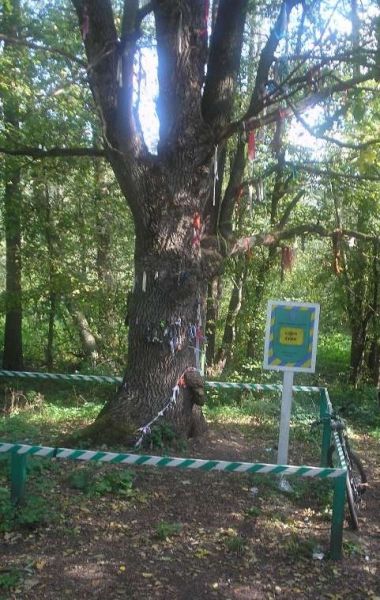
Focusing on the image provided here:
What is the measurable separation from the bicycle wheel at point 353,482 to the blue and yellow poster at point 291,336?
3.54ft


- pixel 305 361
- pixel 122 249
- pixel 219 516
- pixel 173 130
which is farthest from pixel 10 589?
pixel 122 249

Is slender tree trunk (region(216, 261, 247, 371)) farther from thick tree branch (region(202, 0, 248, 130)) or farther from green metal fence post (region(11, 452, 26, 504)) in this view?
green metal fence post (region(11, 452, 26, 504))

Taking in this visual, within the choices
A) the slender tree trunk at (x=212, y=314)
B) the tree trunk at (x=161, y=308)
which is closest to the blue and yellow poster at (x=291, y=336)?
the tree trunk at (x=161, y=308)

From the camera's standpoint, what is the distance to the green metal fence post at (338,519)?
14.4ft

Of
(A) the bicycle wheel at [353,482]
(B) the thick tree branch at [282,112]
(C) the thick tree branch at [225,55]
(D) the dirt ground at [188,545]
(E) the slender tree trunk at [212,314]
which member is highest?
(C) the thick tree branch at [225,55]

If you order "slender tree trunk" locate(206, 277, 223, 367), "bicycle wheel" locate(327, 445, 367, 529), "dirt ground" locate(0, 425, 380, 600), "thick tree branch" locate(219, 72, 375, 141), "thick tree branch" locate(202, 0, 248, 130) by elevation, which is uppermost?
"thick tree branch" locate(202, 0, 248, 130)

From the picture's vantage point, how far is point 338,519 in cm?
439

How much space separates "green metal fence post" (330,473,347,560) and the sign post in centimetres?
142

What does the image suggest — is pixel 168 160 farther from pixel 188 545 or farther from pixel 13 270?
pixel 13 270

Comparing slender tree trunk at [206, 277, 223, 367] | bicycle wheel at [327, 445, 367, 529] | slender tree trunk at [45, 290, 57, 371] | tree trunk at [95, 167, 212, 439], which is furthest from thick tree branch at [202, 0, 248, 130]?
slender tree trunk at [45, 290, 57, 371]

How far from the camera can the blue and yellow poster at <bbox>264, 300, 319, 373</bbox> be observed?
5652mm

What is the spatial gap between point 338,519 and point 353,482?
136 centimetres

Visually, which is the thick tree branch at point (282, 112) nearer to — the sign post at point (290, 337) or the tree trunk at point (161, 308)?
the tree trunk at point (161, 308)

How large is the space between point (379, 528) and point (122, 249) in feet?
35.5
